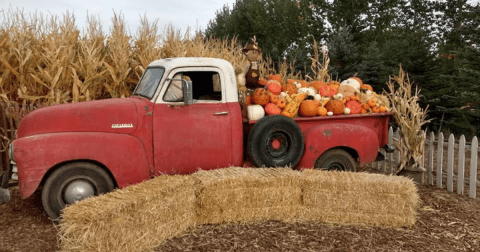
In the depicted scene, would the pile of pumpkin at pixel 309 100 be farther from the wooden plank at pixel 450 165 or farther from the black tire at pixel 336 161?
the wooden plank at pixel 450 165

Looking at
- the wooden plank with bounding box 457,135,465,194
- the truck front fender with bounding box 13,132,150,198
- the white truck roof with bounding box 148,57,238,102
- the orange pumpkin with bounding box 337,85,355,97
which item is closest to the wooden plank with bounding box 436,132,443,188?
the wooden plank with bounding box 457,135,465,194

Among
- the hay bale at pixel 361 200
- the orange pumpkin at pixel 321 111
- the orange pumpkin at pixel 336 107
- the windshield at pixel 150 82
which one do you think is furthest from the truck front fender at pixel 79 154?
the orange pumpkin at pixel 336 107

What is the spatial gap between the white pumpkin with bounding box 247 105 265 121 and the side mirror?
2.92 ft

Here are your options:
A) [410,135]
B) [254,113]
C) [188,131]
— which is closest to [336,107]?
[254,113]

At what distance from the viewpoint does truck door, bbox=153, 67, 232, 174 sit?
16.9 ft

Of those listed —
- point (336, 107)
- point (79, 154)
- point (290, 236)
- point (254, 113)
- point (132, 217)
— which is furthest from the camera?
point (336, 107)

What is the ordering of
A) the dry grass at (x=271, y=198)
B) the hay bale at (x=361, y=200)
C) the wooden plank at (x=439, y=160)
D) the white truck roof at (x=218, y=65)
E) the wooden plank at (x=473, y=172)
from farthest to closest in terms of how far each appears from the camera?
the wooden plank at (x=439, y=160) → the wooden plank at (x=473, y=172) → the white truck roof at (x=218, y=65) → the hay bale at (x=361, y=200) → the dry grass at (x=271, y=198)

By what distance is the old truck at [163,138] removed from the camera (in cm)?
470

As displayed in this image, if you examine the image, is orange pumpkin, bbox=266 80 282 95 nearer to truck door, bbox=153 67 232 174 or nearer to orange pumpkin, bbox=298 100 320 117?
orange pumpkin, bbox=298 100 320 117

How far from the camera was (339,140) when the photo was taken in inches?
231

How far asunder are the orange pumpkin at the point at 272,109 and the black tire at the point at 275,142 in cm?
27

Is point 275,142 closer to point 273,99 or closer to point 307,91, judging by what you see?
point 273,99

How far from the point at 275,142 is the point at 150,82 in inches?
71.8

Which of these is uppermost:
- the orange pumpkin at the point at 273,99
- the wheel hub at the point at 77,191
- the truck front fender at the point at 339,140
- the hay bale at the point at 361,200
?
the orange pumpkin at the point at 273,99
